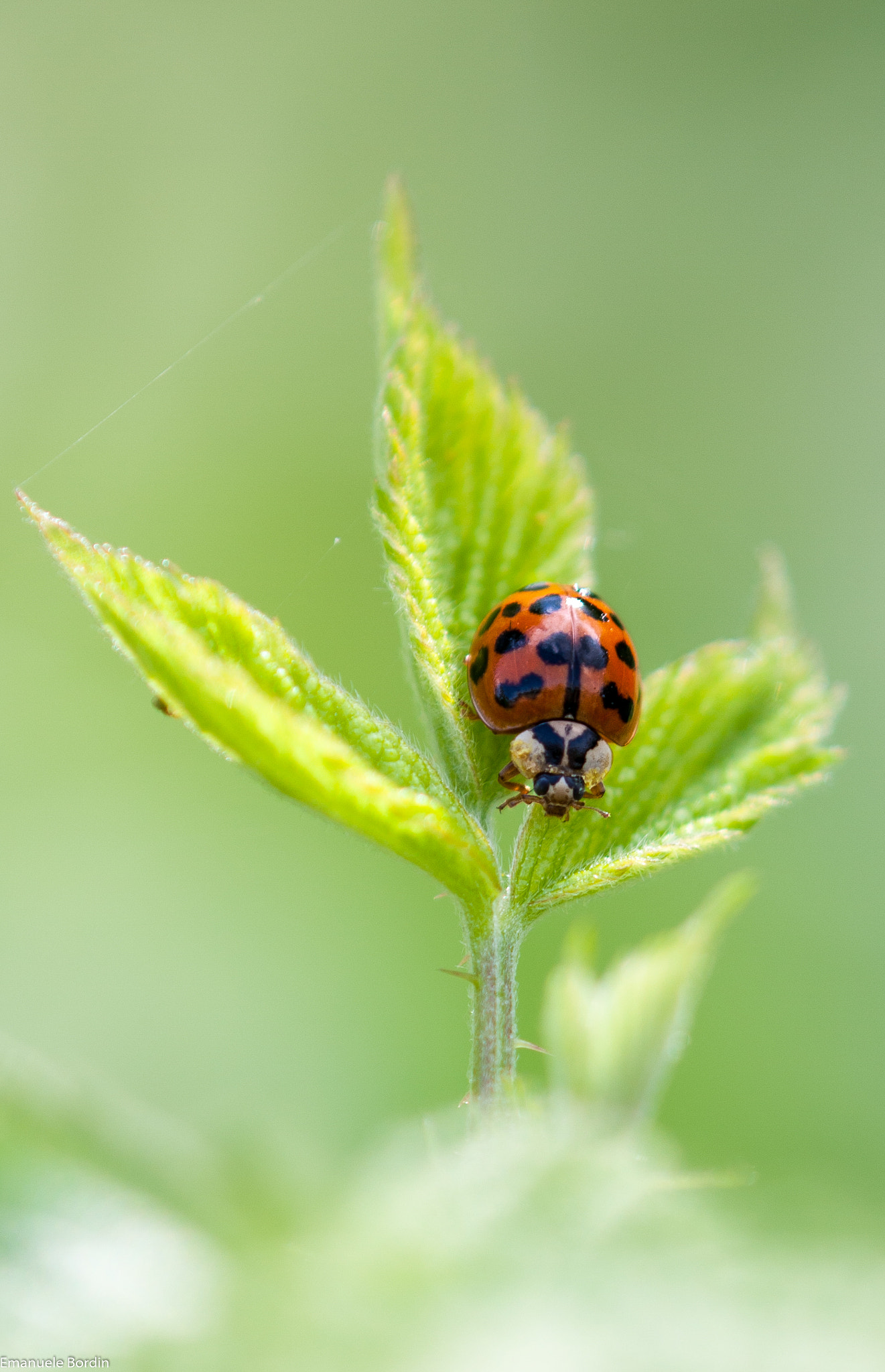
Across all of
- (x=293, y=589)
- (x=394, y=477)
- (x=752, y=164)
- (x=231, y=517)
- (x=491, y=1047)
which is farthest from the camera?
(x=752, y=164)

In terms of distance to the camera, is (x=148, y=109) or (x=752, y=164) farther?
(x=752, y=164)

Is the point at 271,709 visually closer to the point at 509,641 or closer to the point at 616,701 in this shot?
the point at 509,641

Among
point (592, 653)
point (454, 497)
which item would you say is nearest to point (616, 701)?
point (592, 653)

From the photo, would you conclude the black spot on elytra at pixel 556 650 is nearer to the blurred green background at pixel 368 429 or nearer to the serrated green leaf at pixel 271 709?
the serrated green leaf at pixel 271 709

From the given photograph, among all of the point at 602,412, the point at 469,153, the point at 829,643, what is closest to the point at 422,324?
the point at 829,643

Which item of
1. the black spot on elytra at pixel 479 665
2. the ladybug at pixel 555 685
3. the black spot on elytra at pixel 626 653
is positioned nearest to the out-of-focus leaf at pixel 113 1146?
the ladybug at pixel 555 685

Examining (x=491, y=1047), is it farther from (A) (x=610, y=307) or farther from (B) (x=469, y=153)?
(B) (x=469, y=153)
